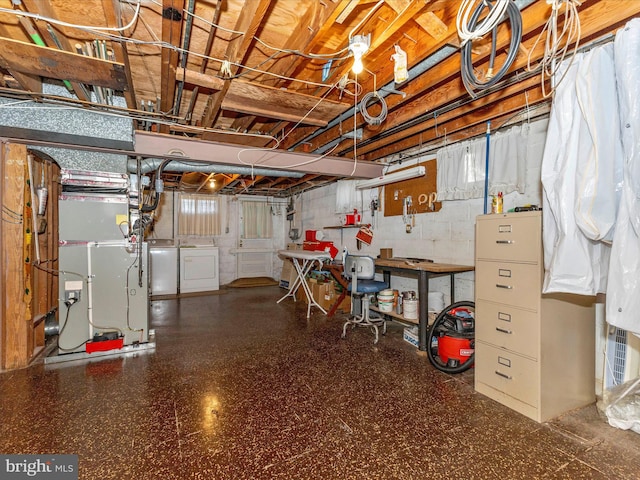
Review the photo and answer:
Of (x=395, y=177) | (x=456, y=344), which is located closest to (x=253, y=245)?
(x=395, y=177)

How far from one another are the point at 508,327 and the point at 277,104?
2.46m

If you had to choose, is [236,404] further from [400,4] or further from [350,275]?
[400,4]

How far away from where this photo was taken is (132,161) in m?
3.48

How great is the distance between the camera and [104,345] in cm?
300

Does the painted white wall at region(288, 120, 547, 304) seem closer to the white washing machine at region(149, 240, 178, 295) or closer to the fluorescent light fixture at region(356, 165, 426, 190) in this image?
the fluorescent light fixture at region(356, 165, 426, 190)

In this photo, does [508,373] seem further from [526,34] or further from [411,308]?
[526,34]

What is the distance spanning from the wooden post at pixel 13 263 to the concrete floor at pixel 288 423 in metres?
0.24

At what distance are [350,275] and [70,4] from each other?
3.13 meters

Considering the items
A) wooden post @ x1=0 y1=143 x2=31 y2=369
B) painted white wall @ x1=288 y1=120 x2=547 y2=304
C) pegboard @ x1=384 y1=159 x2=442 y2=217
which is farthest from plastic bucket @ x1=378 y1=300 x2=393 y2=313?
wooden post @ x1=0 y1=143 x2=31 y2=369

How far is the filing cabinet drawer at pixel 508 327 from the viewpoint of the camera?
6.63 feet

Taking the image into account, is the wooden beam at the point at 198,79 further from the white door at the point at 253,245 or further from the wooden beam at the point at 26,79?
the white door at the point at 253,245

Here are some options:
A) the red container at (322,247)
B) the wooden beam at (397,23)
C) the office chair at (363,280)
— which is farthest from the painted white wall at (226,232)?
the wooden beam at (397,23)

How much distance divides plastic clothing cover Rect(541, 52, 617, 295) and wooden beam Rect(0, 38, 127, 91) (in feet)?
8.89

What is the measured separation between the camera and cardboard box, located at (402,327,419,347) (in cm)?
333
